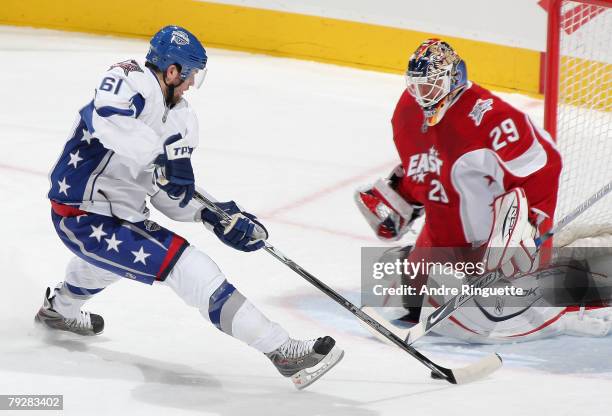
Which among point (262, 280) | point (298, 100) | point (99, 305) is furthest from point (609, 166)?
point (298, 100)

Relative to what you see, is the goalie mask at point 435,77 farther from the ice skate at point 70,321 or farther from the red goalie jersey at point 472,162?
the ice skate at point 70,321

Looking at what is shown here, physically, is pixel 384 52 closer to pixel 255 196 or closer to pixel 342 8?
pixel 342 8

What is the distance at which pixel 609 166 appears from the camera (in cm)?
399

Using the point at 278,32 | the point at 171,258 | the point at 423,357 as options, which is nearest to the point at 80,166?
the point at 171,258

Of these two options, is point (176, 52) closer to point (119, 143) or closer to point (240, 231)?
point (119, 143)

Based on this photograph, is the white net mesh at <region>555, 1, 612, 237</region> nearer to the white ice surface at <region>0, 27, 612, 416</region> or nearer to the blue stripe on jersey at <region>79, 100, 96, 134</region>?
the white ice surface at <region>0, 27, 612, 416</region>

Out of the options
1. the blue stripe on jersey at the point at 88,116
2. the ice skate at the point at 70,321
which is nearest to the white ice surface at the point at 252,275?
the ice skate at the point at 70,321

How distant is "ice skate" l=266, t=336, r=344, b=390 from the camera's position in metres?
2.73

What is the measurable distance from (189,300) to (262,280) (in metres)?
1.03

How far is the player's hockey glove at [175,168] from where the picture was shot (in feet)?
9.02

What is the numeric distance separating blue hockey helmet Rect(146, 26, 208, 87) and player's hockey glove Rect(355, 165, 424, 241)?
905 millimetres

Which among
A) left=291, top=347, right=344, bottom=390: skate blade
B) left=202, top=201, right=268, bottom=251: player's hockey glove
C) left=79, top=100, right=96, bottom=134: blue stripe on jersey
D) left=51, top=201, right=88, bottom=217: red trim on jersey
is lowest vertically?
left=291, top=347, right=344, bottom=390: skate blade

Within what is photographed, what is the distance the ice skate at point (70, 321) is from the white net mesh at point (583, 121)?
1592 mm

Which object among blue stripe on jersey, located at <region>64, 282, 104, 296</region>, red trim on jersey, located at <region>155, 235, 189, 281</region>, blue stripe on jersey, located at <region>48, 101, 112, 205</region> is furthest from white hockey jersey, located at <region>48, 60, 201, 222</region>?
blue stripe on jersey, located at <region>64, 282, 104, 296</region>
